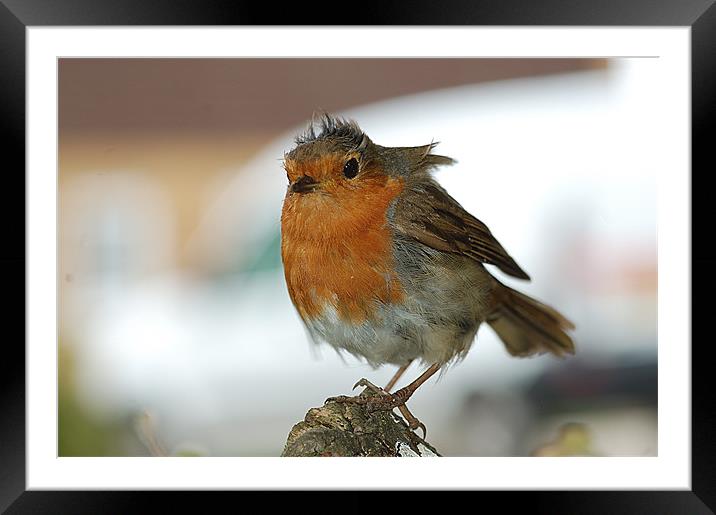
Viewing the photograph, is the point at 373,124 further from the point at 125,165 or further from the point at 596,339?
the point at 596,339

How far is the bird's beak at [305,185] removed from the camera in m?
1.76

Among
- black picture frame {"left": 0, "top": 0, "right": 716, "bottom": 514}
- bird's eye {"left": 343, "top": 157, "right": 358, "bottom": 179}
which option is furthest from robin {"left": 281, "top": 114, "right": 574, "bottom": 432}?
black picture frame {"left": 0, "top": 0, "right": 716, "bottom": 514}

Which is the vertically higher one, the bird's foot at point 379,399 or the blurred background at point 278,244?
the blurred background at point 278,244

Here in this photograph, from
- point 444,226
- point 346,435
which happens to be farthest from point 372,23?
point 346,435

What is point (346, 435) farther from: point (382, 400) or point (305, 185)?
point (305, 185)

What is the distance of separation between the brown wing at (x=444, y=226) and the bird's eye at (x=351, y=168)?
158 millimetres

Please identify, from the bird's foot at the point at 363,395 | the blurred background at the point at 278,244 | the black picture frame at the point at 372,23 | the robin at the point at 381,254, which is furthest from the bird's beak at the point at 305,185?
the bird's foot at the point at 363,395

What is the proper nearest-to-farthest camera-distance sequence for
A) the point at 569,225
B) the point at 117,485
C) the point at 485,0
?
the point at 485,0 < the point at 117,485 < the point at 569,225

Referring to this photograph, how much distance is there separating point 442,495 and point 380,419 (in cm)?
27

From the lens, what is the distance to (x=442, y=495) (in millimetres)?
1877

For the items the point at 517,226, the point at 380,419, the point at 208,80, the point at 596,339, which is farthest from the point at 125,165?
the point at 596,339

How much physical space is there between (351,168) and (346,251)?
0.22 metres

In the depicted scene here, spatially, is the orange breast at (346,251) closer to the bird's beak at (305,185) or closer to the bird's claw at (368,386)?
the bird's beak at (305,185)

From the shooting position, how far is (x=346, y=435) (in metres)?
1.86
